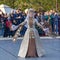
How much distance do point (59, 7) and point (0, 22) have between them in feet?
81.9

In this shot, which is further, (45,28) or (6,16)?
(6,16)

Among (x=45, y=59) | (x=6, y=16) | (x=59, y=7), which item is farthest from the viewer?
(x=59, y=7)

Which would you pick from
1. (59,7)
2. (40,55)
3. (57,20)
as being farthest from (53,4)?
(40,55)

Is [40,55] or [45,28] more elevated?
[45,28]

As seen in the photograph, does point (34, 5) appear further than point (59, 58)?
Yes

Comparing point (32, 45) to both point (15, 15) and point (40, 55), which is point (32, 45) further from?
point (15, 15)

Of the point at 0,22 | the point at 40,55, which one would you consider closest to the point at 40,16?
the point at 0,22

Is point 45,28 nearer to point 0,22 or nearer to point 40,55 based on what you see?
point 40,55

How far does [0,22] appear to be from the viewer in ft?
79.6

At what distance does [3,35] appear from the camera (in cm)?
2406

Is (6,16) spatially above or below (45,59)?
above

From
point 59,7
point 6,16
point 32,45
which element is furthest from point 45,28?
point 59,7

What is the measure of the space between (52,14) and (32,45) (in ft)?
35.1

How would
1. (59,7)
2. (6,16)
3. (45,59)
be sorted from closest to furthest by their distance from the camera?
(45,59) < (6,16) < (59,7)
